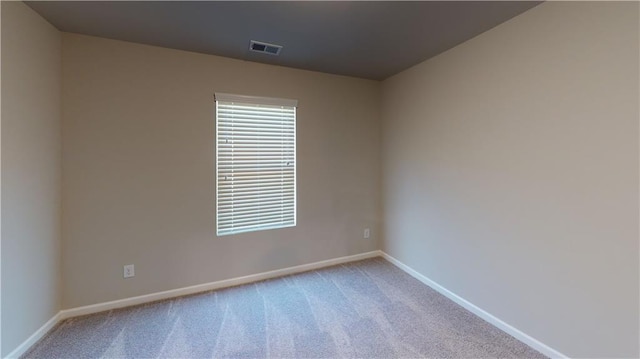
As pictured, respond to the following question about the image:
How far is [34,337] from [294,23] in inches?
122

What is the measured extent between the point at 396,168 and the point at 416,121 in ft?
2.11

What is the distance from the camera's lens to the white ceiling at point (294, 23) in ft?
6.13

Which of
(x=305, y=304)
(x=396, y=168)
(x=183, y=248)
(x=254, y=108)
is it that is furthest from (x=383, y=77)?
(x=183, y=248)

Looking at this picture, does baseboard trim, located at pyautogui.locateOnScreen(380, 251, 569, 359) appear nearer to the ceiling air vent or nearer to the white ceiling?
the white ceiling

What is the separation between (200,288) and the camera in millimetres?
2746

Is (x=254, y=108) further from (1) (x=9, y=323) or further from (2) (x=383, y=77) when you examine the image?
(1) (x=9, y=323)

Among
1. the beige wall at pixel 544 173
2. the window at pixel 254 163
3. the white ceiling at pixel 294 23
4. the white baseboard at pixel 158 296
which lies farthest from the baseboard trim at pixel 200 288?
the white ceiling at pixel 294 23

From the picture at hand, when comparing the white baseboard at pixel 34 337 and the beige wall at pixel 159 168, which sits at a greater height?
the beige wall at pixel 159 168

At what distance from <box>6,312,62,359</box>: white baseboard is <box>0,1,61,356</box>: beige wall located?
1.3 inches

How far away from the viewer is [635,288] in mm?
1479

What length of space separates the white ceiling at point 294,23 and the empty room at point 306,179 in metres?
0.02

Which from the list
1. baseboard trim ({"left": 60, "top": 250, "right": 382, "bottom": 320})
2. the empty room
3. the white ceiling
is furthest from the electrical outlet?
the white ceiling

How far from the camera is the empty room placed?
1692 millimetres

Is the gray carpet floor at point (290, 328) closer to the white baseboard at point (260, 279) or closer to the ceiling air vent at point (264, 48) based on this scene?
the white baseboard at point (260, 279)
